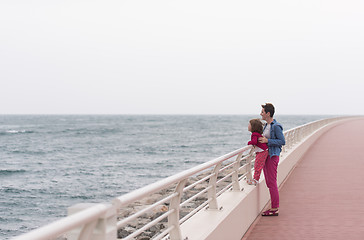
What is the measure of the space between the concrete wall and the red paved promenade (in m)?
0.26

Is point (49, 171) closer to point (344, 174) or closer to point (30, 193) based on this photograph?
point (30, 193)

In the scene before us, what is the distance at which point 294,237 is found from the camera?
7117 mm

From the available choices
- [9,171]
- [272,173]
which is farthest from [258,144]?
[9,171]

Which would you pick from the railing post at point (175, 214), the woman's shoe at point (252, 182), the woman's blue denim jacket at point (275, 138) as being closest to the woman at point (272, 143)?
the woman's blue denim jacket at point (275, 138)

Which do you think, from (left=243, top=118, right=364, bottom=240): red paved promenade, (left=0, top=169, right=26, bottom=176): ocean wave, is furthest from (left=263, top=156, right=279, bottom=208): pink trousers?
(left=0, top=169, right=26, bottom=176): ocean wave

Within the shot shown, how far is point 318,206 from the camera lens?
9.61 meters

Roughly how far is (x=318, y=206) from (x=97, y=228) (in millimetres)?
7366

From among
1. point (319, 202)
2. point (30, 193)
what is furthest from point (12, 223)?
point (319, 202)

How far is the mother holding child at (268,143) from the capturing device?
7953 mm

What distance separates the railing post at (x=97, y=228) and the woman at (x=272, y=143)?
5061 mm

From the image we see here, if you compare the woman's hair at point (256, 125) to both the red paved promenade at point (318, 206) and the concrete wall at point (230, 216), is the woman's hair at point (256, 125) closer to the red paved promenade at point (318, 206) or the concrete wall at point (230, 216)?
the concrete wall at point (230, 216)

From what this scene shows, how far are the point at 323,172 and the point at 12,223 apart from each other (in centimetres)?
1174

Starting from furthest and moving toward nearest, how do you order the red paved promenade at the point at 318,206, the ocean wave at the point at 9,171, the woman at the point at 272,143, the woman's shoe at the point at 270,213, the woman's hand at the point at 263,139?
the ocean wave at the point at 9,171
the woman's shoe at the point at 270,213
the woman at the point at 272,143
the woman's hand at the point at 263,139
the red paved promenade at the point at 318,206

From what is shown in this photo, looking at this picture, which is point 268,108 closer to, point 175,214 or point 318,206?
point 318,206
